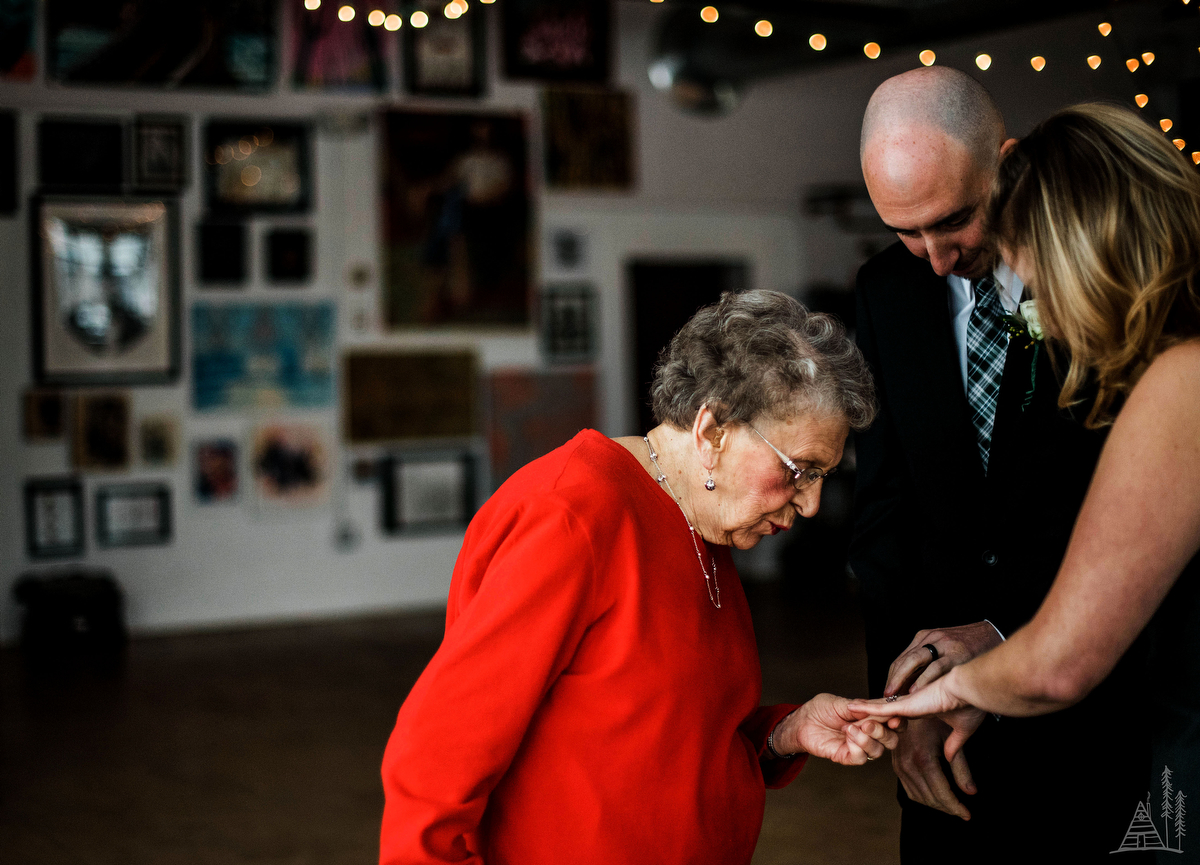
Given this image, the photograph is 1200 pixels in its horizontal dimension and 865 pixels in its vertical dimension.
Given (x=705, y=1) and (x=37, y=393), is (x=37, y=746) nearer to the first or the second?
(x=37, y=393)

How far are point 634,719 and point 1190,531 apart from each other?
729mm

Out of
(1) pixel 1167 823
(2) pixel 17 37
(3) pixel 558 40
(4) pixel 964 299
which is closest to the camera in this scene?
(1) pixel 1167 823

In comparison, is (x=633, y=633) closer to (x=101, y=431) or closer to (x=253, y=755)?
(x=253, y=755)

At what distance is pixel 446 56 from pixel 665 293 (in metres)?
2.35

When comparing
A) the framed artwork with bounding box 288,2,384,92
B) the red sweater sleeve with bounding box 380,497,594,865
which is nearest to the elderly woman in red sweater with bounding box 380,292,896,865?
the red sweater sleeve with bounding box 380,497,594,865

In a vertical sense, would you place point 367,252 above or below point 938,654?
above

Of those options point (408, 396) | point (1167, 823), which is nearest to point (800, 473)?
point (1167, 823)

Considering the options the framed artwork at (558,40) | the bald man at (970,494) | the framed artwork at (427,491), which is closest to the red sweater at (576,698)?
the bald man at (970,494)

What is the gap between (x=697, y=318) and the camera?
168 centimetres

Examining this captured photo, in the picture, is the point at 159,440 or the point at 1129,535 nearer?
the point at 1129,535

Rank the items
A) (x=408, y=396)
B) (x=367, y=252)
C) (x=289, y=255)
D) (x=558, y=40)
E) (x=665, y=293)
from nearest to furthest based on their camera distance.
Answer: (x=289, y=255), (x=367, y=252), (x=408, y=396), (x=558, y=40), (x=665, y=293)

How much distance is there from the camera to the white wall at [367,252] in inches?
278

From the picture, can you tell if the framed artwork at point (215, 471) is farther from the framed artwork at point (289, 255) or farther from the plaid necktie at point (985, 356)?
the plaid necktie at point (985, 356)

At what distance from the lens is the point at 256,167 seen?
7.46 meters
